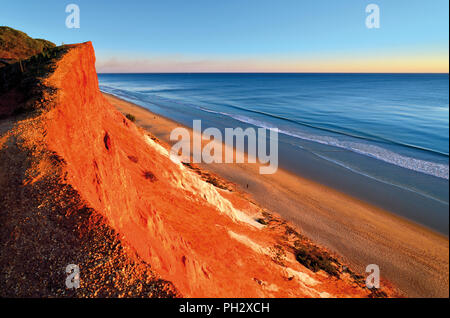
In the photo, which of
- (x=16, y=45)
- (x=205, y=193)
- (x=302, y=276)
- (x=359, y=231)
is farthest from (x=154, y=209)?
(x=16, y=45)

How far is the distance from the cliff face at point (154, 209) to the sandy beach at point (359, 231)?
199 centimetres

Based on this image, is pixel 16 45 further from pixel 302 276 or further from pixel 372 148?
pixel 372 148

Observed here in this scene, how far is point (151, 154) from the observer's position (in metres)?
12.8

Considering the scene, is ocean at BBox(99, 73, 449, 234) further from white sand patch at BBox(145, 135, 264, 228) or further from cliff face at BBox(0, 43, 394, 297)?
white sand patch at BBox(145, 135, 264, 228)

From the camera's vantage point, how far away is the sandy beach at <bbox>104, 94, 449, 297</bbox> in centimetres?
1134

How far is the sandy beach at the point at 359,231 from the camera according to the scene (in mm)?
11344

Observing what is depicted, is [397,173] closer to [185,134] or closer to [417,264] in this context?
[417,264]

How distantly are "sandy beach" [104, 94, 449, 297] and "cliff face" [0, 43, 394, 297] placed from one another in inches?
78.2

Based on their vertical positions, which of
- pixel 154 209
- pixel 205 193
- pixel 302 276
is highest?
pixel 154 209

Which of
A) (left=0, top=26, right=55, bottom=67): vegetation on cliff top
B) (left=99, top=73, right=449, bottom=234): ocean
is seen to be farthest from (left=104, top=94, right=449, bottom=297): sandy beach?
(left=0, top=26, right=55, bottom=67): vegetation on cliff top

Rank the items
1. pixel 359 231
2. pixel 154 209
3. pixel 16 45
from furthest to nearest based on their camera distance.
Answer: pixel 16 45 → pixel 359 231 → pixel 154 209

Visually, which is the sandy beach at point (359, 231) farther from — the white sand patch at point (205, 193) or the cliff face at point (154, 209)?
the white sand patch at point (205, 193)

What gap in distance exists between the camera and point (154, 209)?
7723 millimetres

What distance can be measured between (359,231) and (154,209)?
1412 cm
